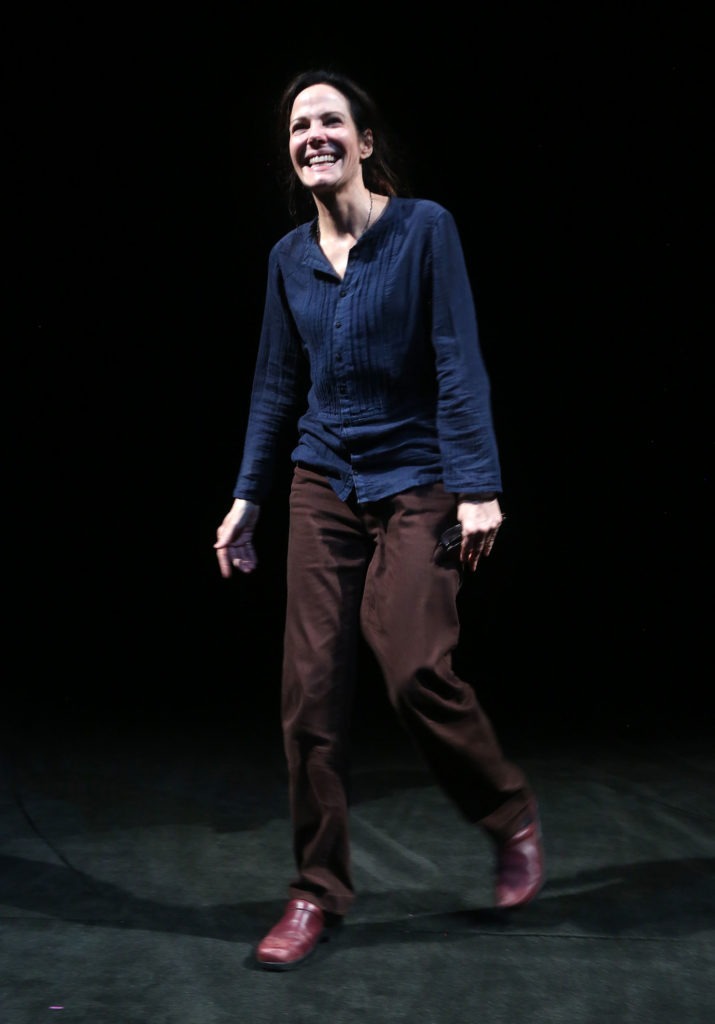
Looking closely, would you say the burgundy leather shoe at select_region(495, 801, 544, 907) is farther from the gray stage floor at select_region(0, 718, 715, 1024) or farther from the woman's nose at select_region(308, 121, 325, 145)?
the woman's nose at select_region(308, 121, 325, 145)

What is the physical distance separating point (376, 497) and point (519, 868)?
0.70m

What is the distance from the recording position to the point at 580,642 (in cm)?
462

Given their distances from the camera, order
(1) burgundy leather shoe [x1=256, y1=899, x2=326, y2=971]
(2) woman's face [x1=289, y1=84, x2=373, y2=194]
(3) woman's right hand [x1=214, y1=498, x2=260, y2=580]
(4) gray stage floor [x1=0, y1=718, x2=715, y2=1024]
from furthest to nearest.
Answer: (3) woman's right hand [x1=214, y1=498, x2=260, y2=580] < (2) woman's face [x1=289, y1=84, x2=373, y2=194] < (1) burgundy leather shoe [x1=256, y1=899, x2=326, y2=971] < (4) gray stage floor [x1=0, y1=718, x2=715, y2=1024]

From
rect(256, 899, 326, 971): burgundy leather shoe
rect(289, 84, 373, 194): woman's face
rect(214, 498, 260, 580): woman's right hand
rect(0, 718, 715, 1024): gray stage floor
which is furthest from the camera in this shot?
rect(214, 498, 260, 580): woman's right hand

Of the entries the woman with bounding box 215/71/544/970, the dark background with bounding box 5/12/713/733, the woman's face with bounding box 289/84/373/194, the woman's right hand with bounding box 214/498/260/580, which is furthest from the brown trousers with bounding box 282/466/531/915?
the dark background with bounding box 5/12/713/733

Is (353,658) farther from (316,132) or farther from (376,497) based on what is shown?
(316,132)

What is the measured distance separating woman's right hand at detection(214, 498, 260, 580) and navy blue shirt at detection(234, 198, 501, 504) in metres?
0.17

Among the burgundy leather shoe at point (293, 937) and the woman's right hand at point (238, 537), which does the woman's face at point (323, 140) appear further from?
the burgundy leather shoe at point (293, 937)

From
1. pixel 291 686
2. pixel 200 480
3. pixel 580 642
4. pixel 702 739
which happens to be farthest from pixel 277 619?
pixel 291 686

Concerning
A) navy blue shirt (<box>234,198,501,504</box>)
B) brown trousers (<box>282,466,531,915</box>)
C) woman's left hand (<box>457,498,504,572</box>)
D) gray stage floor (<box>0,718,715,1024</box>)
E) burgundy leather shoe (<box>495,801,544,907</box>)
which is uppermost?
navy blue shirt (<box>234,198,501,504</box>)

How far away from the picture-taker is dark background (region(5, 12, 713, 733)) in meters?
3.93

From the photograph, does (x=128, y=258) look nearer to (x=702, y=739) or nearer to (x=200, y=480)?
(x=200, y=480)

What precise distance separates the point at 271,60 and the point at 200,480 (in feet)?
4.81

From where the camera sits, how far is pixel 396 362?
2121mm
